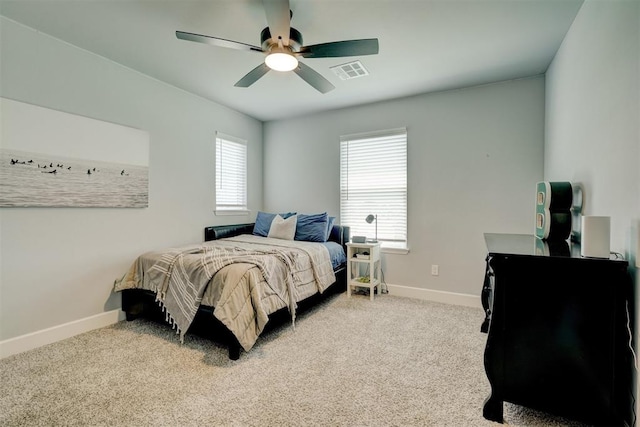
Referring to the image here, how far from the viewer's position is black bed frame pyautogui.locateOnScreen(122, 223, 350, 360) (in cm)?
227

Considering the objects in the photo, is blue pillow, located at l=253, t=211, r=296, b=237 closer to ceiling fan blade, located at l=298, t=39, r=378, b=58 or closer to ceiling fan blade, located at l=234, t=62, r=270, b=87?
ceiling fan blade, located at l=234, t=62, r=270, b=87

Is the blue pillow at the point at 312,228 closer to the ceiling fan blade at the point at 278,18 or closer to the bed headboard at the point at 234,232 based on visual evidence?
the bed headboard at the point at 234,232

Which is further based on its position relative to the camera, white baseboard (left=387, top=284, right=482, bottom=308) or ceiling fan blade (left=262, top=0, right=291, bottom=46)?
white baseboard (left=387, top=284, right=482, bottom=308)

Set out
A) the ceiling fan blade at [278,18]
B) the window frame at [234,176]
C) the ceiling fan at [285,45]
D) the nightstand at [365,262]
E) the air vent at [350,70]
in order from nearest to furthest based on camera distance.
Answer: the ceiling fan blade at [278,18] < the ceiling fan at [285,45] < the air vent at [350,70] < the nightstand at [365,262] < the window frame at [234,176]

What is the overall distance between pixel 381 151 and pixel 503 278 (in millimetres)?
2687

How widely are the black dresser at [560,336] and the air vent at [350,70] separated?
2.21 metres

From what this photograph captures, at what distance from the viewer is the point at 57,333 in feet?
8.26

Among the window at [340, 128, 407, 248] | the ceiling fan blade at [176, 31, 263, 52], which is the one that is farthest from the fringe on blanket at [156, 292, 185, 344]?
the window at [340, 128, 407, 248]

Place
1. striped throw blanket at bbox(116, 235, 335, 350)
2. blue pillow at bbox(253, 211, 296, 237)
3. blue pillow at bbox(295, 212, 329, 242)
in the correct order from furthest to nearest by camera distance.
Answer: blue pillow at bbox(253, 211, 296, 237)
blue pillow at bbox(295, 212, 329, 242)
striped throw blanket at bbox(116, 235, 335, 350)

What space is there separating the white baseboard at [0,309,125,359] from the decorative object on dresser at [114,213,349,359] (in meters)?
0.17

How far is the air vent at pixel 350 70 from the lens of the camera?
2.88 meters

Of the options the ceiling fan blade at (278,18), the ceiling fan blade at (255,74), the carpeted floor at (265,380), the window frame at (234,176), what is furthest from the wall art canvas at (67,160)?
the ceiling fan blade at (278,18)

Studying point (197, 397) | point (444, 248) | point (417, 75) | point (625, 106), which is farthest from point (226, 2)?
point (444, 248)

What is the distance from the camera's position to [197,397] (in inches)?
68.4
